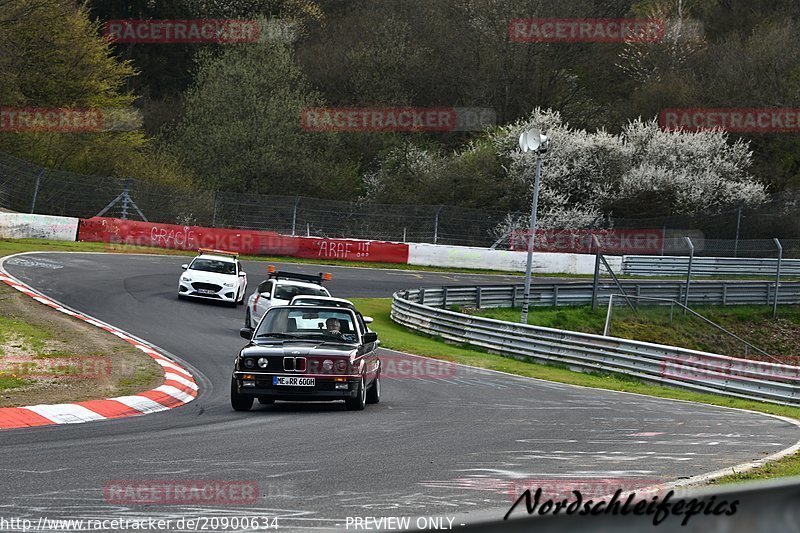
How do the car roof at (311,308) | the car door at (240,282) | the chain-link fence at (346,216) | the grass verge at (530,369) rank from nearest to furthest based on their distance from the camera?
the car roof at (311,308) → the grass verge at (530,369) → the car door at (240,282) → the chain-link fence at (346,216)

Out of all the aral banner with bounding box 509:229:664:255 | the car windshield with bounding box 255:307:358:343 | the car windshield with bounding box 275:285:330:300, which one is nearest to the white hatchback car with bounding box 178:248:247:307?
the car windshield with bounding box 275:285:330:300

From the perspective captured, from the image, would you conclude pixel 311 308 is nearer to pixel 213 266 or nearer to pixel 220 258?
pixel 213 266

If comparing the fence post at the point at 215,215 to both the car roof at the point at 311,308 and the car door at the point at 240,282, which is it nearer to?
the car door at the point at 240,282

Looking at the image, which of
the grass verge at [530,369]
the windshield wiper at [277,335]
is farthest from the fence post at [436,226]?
the windshield wiper at [277,335]

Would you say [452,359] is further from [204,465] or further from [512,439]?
[204,465]

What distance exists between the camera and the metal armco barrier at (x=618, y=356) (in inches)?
817

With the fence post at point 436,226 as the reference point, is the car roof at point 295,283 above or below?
below

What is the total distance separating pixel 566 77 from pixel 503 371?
4483cm

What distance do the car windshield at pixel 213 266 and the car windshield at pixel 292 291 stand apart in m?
5.37

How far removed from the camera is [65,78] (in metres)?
52.9

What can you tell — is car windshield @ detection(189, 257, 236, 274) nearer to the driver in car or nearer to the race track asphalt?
the race track asphalt

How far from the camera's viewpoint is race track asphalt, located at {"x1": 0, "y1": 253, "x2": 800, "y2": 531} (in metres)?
6.98

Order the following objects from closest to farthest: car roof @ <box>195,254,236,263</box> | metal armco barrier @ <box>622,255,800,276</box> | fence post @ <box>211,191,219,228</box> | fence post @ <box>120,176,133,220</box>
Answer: car roof @ <box>195,254,236,263</box> < fence post @ <box>120,176,133,220</box> < metal armco barrier @ <box>622,255,800,276</box> < fence post @ <box>211,191,219,228</box>

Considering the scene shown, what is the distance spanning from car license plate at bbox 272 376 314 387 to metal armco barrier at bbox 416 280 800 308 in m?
19.4
